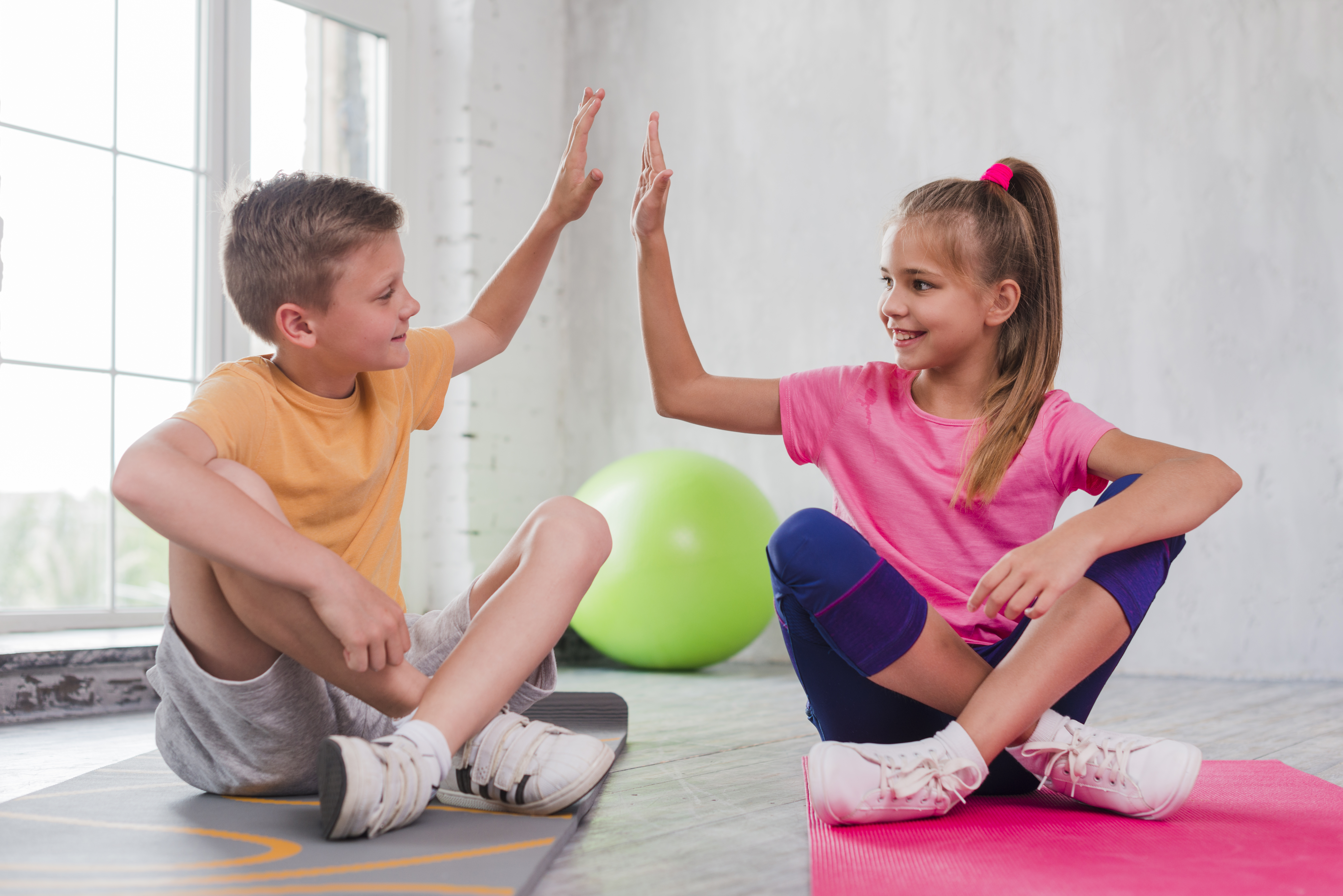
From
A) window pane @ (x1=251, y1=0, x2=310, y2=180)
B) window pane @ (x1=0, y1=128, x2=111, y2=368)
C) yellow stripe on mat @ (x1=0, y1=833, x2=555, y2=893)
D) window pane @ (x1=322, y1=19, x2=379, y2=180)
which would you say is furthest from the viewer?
window pane @ (x1=322, y1=19, x2=379, y2=180)

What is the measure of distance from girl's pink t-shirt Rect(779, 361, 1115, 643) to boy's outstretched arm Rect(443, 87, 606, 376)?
0.35 meters

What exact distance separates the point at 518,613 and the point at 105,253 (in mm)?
2041

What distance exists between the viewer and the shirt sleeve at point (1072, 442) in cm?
122

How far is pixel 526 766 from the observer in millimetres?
1048

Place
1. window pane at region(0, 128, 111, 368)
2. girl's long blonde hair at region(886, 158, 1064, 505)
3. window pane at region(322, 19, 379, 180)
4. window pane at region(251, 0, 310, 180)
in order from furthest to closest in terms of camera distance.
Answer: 1. window pane at region(322, 19, 379, 180)
2. window pane at region(251, 0, 310, 180)
3. window pane at region(0, 128, 111, 368)
4. girl's long blonde hair at region(886, 158, 1064, 505)

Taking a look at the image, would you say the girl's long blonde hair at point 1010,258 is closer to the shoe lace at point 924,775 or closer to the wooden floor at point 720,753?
the shoe lace at point 924,775

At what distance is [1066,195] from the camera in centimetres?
281

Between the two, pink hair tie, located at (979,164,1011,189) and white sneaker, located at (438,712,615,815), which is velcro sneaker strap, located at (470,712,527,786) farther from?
pink hair tie, located at (979,164,1011,189)

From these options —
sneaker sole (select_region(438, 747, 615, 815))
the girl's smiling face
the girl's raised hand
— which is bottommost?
sneaker sole (select_region(438, 747, 615, 815))

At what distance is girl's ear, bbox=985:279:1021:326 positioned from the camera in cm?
132

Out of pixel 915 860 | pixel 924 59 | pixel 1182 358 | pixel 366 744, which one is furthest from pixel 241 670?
pixel 924 59

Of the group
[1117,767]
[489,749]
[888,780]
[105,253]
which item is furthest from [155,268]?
[1117,767]

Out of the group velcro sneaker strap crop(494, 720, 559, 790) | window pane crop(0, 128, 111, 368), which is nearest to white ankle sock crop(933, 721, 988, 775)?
velcro sneaker strap crop(494, 720, 559, 790)

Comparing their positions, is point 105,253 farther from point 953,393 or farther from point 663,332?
point 953,393
